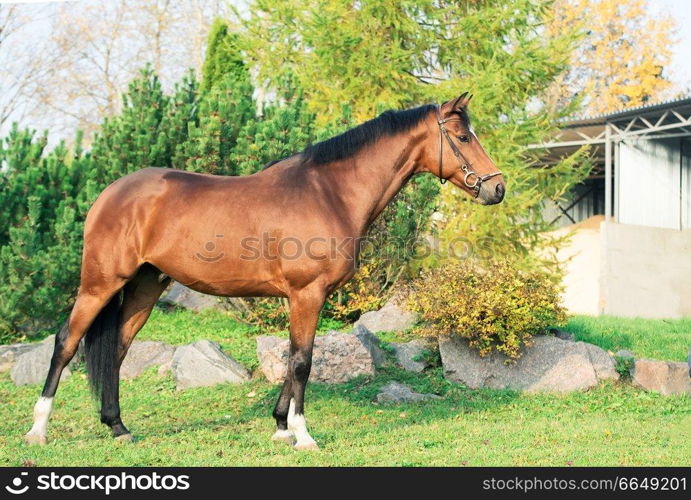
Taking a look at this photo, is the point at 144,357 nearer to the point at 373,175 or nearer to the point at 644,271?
the point at 373,175

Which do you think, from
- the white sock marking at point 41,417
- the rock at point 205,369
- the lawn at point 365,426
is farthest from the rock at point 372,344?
the white sock marking at point 41,417

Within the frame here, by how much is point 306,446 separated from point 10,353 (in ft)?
19.0

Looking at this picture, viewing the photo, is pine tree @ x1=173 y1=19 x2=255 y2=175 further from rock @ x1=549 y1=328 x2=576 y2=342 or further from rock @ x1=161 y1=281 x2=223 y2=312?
rock @ x1=549 y1=328 x2=576 y2=342

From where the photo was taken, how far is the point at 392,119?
556cm

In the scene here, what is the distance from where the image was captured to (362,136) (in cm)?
552

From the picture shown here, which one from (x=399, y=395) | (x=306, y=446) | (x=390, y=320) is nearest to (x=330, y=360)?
(x=399, y=395)

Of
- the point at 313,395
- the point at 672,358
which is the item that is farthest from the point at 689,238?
the point at 313,395

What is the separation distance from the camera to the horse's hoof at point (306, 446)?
5090 mm

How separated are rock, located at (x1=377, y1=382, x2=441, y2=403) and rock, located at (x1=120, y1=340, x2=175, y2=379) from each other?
2840mm

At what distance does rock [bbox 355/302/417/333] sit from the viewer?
374 inches

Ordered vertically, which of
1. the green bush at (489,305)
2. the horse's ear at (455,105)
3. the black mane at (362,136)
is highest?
the horse's ear at (455,105)

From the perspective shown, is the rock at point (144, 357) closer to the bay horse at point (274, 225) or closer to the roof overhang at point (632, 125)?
the bay horse at point (274, 225)

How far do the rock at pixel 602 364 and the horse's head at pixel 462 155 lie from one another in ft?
→ 10.8
